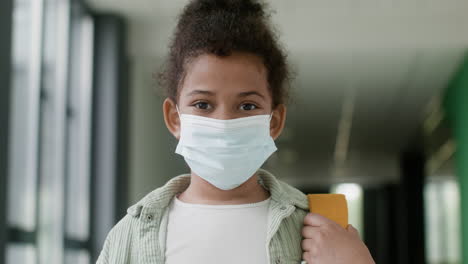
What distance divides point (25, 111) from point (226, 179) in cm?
306

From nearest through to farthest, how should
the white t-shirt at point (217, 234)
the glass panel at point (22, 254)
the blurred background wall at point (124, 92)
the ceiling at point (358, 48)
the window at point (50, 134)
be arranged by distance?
1. the white t-shirt at point (217, 234)
2. the glass panel at point (22, 254)
3. the window at point (50, 134)
4. the blurred background wall at point (124, 92)
5. the ceiling at point (358, 48)

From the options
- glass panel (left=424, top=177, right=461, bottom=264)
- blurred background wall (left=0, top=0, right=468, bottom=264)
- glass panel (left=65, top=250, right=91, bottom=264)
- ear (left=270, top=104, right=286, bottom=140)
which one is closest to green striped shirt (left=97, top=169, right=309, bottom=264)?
ear (left=270, top=104, right=286, bottom=140)

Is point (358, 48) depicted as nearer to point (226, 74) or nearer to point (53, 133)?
point (53, 133)

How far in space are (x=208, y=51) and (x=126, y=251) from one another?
1.45ft

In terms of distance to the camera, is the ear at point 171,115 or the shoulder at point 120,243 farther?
the ear at point 171,115

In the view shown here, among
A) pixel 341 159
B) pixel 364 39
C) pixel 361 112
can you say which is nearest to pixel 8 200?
pixel 364 39

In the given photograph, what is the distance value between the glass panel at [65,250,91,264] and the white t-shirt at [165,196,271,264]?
4.01 meters

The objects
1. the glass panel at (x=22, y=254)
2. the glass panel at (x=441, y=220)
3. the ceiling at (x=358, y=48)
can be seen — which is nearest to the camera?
the glass panel at (x=22, y=254)

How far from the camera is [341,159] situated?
1404 centimetres

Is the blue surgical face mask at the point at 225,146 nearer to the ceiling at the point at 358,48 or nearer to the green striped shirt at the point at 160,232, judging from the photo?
the green striped shirt at the point at 160,232

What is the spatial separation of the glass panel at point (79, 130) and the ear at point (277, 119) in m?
4.10

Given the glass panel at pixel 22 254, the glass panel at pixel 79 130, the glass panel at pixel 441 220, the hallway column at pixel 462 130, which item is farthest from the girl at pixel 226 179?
the glass panel at pixel 441 220

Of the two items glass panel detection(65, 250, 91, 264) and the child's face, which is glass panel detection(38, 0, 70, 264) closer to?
glass panel detection(65, 250, 91, 264)

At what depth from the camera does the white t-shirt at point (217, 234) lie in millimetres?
1434
